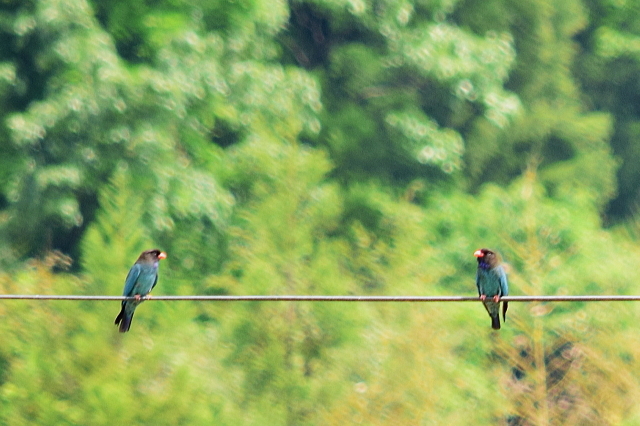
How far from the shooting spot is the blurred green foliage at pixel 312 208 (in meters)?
13.8

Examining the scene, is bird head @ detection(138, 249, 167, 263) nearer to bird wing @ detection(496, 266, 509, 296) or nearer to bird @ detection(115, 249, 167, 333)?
bird @ detection(115, 249, 167, 333)

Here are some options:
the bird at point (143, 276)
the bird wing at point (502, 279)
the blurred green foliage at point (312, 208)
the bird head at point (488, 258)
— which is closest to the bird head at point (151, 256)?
the bird at point (143, 276)

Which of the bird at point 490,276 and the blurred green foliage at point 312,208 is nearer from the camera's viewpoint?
the bird at point 490,276

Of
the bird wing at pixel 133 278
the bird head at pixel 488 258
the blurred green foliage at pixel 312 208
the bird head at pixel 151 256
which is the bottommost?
the blurred green foliage at pixel 312 208

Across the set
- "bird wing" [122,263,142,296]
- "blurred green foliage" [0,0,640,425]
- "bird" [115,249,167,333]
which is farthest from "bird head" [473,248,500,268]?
"blurred green foliage" [0,0,640,425]

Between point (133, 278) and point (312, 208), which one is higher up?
point (133, 278)

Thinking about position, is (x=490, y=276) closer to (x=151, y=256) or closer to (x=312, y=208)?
(x=151, y=256)

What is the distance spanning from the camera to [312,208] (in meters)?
16.9

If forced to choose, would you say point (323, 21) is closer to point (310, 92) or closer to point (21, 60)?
point (310, 92)

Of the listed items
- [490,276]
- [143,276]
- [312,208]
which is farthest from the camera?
[312,208]

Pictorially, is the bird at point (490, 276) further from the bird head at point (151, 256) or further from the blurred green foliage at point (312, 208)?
the blurred green foliage at point (312, 208)

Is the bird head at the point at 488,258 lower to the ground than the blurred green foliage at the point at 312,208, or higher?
higher

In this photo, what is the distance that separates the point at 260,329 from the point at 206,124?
6.23 metres

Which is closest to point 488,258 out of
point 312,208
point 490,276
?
point 490,276
